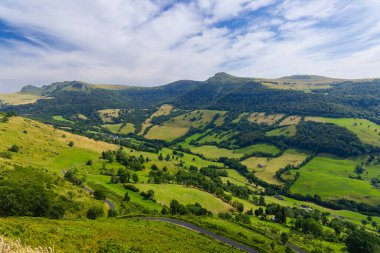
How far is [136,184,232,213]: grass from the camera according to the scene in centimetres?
15152

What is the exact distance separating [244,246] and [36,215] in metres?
59.4

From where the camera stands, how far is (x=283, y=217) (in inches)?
6112

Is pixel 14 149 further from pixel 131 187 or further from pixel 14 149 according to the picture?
pixel 131 187

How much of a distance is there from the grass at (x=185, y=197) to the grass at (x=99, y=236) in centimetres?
6752

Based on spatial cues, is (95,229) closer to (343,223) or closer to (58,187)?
(58,187)

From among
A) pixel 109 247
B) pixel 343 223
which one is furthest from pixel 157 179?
pixel 109 247

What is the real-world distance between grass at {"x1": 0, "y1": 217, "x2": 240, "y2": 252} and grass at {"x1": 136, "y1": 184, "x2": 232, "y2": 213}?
67519mm

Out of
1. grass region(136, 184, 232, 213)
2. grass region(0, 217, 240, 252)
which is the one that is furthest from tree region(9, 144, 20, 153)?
grass region(0, 217, 240, 252)

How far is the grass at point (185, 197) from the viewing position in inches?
5966

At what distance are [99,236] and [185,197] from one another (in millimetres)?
106237

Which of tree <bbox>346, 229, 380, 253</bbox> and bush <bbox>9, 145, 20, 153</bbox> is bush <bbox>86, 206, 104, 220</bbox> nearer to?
bush <bbox>9, 145, 20, 153</bbox>

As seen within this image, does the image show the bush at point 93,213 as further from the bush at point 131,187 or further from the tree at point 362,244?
the tree at point 362,244

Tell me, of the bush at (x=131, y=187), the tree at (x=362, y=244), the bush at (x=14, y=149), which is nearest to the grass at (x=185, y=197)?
the bush at (x=131, y=187)

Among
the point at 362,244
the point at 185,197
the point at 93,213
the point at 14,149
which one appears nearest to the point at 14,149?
the point at 14,149
